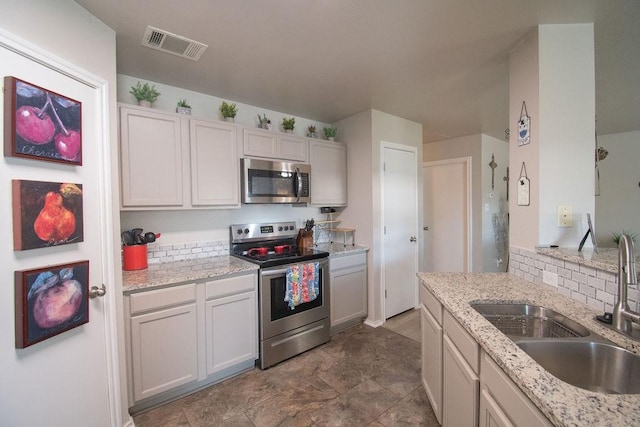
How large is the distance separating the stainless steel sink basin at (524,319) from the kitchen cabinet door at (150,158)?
2232 mm

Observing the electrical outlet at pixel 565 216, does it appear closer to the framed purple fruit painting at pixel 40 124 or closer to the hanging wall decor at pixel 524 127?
the hanging wall decor at pixel 524 127

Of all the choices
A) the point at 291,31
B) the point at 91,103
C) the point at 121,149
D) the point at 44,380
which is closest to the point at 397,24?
the point at 291,31

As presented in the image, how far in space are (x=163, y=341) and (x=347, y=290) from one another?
175 cm

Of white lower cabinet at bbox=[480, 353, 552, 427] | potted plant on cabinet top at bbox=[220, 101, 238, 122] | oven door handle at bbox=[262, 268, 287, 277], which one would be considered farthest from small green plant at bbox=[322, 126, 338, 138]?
white lower cabinet at bbox=[480, 353, 552, 427]

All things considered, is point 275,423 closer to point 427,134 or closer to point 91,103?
point 91,103

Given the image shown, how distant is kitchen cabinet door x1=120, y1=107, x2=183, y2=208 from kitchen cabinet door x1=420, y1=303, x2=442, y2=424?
2060mm

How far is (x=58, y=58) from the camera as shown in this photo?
130 centimetres

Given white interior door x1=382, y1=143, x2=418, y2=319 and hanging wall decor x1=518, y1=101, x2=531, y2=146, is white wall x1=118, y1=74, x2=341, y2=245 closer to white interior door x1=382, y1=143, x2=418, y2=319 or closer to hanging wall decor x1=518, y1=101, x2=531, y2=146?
white interior door x1=382, y1=143, x2=418, y2=319

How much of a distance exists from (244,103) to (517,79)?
2.37 metres

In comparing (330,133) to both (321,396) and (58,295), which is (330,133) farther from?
(58,295)

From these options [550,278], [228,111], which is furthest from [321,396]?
[228,111]

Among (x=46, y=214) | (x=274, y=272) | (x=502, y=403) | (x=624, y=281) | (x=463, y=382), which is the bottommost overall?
(x=463, y=382)

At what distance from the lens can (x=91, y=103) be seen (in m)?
1.48

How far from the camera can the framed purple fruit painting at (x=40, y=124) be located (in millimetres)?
1088
